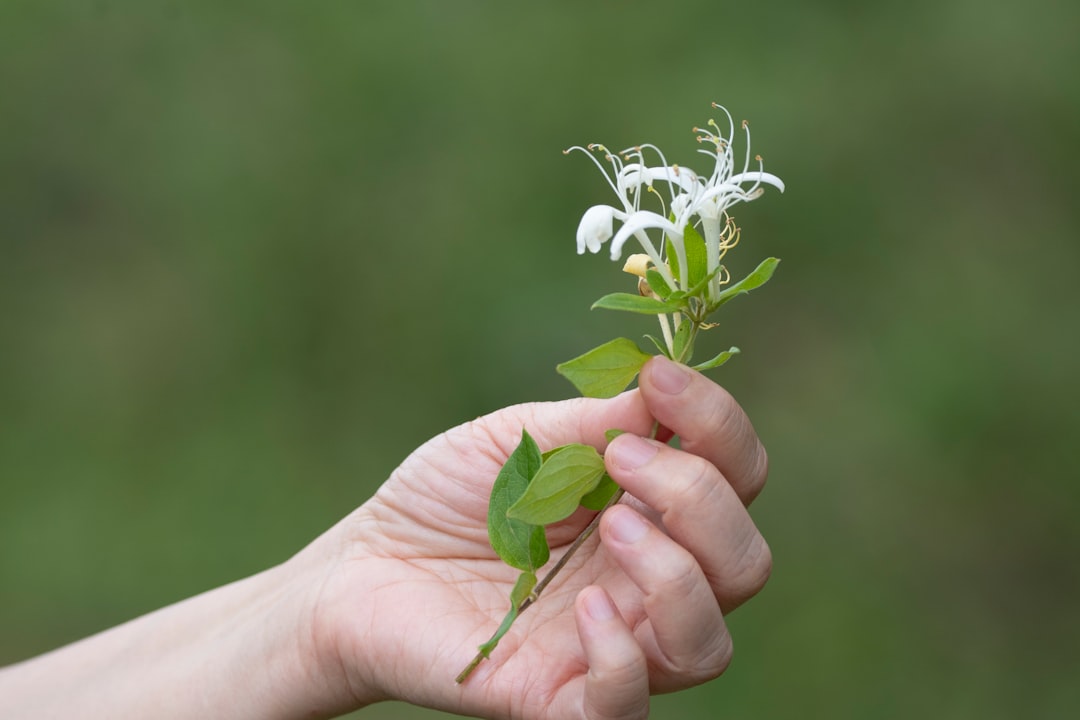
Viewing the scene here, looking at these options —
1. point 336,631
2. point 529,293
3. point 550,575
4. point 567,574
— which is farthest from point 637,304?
point 529,293

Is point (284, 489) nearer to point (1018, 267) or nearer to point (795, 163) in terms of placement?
point (795, 163)

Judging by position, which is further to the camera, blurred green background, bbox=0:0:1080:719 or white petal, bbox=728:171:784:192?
blurred green background, bbox=0:0:1080:719

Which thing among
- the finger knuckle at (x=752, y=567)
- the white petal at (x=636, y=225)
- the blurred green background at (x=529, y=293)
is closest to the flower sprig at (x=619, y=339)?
the white petal at (x=636, y=225)

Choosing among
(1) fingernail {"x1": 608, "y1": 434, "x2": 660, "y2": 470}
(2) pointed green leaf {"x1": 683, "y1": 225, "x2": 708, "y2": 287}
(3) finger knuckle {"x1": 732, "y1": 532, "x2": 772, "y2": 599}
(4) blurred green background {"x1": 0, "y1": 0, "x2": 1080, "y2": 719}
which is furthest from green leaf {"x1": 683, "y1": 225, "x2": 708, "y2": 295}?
(4) blurred green background {"x1": 0, "y1": 0, "x2": 1080, "y2": 719}

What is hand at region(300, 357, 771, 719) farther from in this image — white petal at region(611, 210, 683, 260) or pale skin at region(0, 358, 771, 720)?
white petal at region(611, 210, 683, 260)

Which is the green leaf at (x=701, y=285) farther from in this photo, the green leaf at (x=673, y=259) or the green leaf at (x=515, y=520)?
the green leaf at (x=515, y=520)

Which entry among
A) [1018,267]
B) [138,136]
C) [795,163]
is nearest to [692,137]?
[795,163]
